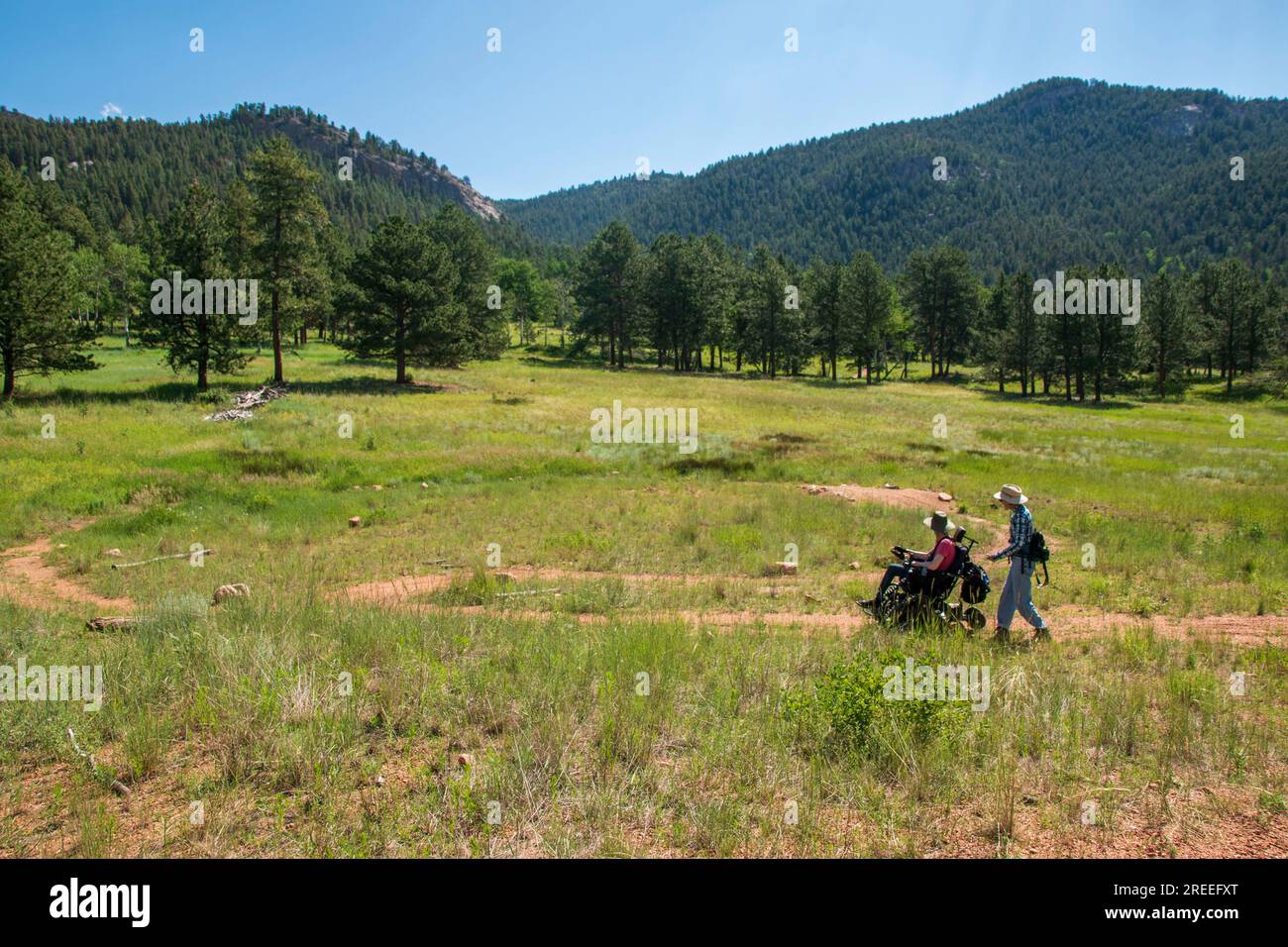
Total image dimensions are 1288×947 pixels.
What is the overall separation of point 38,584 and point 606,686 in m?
13.1

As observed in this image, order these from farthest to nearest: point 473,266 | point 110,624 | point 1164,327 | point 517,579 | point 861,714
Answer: point 473,266 < point 1164,327 < point 517,579 < point 110,624 < point 861,714

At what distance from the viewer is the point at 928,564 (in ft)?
30.3

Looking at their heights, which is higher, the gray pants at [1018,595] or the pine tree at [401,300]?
the pine tree at [401,300]

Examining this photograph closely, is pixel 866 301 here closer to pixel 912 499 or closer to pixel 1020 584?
pixel 912 499

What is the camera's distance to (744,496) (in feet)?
70.8

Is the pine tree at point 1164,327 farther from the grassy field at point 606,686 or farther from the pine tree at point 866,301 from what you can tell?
the grassy field at point 606,686

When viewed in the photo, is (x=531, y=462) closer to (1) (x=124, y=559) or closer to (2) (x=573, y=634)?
(1) (x=124, y=559)

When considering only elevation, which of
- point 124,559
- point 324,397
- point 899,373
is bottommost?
point 124,559

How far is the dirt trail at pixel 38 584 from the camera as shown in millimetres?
10977

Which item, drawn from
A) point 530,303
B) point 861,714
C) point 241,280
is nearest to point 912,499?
point 861,714

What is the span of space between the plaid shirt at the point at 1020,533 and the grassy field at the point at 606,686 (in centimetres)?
139

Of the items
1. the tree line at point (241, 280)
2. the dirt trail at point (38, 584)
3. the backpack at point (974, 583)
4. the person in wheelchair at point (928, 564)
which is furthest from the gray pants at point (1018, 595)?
the tree line at point (241, 280)
